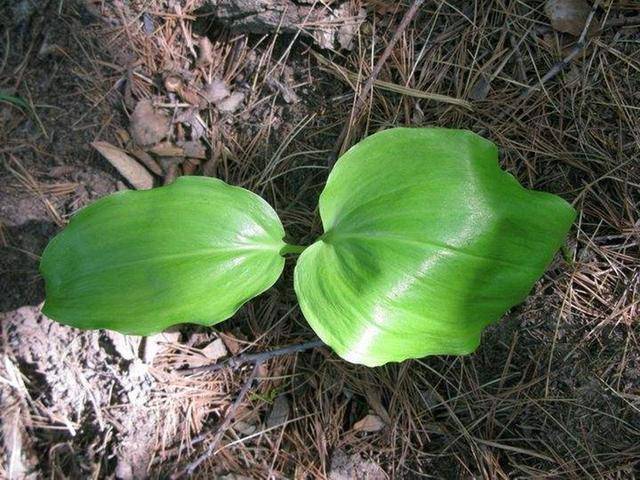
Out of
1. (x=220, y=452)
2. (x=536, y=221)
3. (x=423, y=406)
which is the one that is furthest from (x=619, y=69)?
(x=220, y=452)

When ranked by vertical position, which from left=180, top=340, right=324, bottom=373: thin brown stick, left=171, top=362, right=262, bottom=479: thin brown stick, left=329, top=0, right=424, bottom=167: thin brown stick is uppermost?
left=329, top=0, right=424, bottom=167: thin brown stick

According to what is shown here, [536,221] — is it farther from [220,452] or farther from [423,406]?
[220,452]

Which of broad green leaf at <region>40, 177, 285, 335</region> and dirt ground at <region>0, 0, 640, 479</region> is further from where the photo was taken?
dirt ground at <region>0, 0, 640, 479</region>

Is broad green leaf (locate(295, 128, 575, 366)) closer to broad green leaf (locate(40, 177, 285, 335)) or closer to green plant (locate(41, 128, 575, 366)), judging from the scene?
green plant (locate(41, 128, 575, 366))

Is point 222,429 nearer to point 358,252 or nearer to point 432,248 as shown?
point 358,252

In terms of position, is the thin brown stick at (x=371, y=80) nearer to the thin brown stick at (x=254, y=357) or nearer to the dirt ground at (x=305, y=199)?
the dirt ground at (x=305, y=199)

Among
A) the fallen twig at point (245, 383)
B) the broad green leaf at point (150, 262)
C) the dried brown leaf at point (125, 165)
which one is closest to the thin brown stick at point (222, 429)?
the fallen twig at point (245, 383)

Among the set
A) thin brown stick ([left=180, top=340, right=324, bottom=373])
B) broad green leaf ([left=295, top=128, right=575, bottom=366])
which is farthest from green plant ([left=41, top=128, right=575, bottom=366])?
thin brown stick ([left=180, top=340, right=324, bottom=373])
